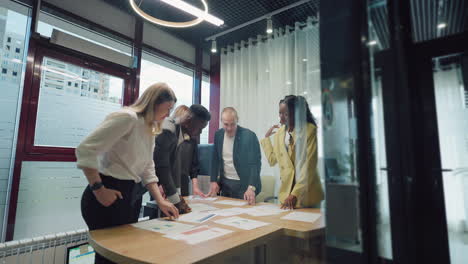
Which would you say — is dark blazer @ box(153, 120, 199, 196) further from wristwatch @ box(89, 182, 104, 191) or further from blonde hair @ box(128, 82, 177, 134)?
wristwatch @ box(89, 182, 104, 191)

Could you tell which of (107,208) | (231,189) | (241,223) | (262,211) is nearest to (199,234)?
(241,223)

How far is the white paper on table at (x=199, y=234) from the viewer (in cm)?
91

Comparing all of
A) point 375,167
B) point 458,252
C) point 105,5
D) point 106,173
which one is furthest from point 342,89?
point 105,5

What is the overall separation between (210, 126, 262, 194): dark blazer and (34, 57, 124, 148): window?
151 cm

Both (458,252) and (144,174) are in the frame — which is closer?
(458,252)

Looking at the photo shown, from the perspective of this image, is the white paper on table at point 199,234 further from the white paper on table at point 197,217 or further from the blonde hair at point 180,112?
the blonde hair at point 180,112

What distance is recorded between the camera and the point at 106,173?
1.06 m

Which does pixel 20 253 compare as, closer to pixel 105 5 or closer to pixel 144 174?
pixel 144 174

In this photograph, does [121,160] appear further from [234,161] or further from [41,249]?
[41,249]

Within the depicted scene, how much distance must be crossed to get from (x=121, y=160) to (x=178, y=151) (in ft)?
3.13

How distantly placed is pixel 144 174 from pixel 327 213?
1132 mm

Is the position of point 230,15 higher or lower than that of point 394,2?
higher

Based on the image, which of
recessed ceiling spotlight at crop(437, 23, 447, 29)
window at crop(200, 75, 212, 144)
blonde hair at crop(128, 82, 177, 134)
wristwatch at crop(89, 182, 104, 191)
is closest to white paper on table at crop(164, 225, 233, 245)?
wristwatch at crop(89, 182, 104, 191)

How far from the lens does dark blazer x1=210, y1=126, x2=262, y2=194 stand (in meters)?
2.24
